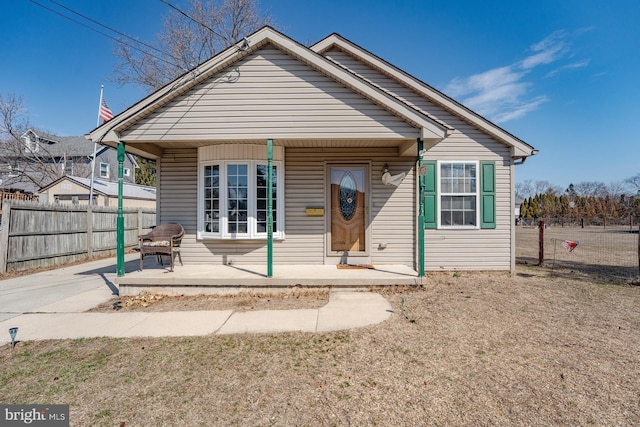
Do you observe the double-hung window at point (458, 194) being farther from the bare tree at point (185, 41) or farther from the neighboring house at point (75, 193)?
the neighboring house at point (75, 193)

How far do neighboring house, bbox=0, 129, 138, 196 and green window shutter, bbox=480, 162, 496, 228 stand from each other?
22.1 metres

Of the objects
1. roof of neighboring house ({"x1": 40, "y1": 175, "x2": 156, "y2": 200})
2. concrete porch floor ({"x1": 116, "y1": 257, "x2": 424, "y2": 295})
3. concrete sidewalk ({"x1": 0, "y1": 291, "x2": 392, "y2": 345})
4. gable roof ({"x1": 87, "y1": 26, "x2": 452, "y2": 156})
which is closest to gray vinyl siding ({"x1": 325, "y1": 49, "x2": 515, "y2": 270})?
concrete porch floor ({"x1": 116, "y1": 257, "x2": 424, "y2": 295})

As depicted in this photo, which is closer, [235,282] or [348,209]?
[235,282]

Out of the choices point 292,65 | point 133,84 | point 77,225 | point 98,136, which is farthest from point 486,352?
point 133,84

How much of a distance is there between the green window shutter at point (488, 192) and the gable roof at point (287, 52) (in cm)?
254

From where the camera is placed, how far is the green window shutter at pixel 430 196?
7.65 meters

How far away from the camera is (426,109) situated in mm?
7844

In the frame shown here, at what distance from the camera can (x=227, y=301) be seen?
5.65 m

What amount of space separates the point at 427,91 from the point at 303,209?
14.1 feet

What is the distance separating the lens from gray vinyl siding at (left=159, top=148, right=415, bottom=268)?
7316 mm

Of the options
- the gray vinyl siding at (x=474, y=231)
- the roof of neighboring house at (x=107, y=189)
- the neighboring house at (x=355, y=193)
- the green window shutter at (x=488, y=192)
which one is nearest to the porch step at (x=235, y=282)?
the neighboring house at (x=355, y=193)

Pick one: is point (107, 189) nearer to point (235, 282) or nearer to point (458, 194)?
point (235, 282)

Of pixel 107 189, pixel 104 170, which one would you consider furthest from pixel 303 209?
pixel 104 170

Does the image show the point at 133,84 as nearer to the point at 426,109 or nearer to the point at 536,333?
the point at 426,109
